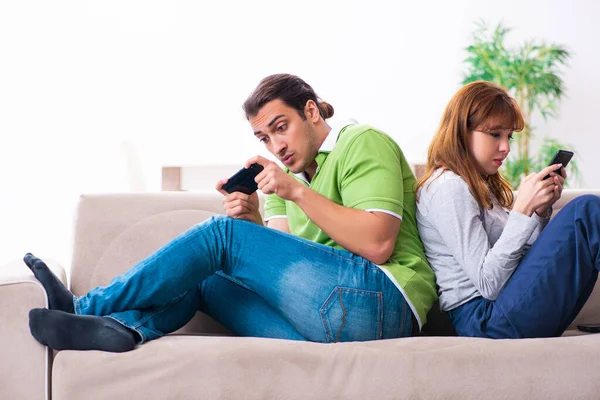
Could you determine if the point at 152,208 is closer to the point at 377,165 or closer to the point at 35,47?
the point at 377,165

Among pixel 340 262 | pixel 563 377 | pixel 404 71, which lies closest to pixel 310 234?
pixel 340 262

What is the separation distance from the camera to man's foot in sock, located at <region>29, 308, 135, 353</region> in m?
1.53

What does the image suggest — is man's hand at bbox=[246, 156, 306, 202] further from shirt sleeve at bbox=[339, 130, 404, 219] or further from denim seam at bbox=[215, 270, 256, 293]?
denim seam at bbox=[215, 270, 256, 293]

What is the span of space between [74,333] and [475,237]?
3.08 feet

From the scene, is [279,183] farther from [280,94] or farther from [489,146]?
[489,146]

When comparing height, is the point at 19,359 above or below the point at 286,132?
below

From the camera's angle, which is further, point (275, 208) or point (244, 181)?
point (275, 208)

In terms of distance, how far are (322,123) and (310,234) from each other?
12.4 inches

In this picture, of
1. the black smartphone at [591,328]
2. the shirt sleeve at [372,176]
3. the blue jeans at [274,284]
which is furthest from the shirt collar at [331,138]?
the black smartphone at [591,328]

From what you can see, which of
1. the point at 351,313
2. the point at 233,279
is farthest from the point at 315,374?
the point at 233,279

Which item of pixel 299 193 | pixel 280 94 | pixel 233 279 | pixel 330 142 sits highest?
pixel 280 94

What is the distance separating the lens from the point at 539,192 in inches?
65.1

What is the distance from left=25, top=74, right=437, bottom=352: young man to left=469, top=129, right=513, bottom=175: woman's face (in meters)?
0.20

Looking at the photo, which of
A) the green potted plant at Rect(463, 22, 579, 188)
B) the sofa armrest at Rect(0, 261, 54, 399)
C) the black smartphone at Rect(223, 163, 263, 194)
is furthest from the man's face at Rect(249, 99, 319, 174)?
the green potted plant at Rect(463, 22, 579, 188)
